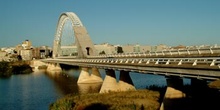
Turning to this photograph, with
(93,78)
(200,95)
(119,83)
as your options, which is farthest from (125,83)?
(93,78)

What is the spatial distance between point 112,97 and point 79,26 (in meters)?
58.2

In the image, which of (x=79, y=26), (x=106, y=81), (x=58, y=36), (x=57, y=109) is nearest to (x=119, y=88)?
(x=106, y=81)

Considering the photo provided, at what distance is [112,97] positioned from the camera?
38.8 meters

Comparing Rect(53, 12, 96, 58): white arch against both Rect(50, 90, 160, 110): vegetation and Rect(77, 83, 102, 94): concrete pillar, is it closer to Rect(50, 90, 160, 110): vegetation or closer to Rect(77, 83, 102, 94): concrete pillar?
Rect(77, 83, 102, 94): concrete pillar

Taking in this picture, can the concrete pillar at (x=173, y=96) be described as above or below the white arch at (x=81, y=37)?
below

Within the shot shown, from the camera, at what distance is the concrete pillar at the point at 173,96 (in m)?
27.3

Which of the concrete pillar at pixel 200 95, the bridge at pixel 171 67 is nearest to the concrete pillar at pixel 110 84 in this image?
the bridge at pixel 171 67

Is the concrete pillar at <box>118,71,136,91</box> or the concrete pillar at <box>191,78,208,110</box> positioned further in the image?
the concrete pillar at <box>118,71,136,91</box>

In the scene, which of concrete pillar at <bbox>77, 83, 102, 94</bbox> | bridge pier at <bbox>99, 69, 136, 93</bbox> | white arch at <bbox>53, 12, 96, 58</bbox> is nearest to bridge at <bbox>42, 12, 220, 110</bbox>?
bridge pier at <bbox>99, 69, 136, 93</bbox>

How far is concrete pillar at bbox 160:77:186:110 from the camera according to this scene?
27283 millimetres

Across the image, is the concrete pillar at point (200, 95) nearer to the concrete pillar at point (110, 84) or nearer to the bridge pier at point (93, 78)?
the concrete pillar at point (110, 84)

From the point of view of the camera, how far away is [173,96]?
1094 inches

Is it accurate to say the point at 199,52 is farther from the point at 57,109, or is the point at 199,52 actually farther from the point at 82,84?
the point at 82,84

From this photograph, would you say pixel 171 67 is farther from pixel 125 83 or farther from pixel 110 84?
pixel 110 84
